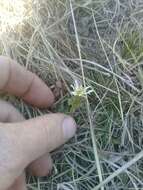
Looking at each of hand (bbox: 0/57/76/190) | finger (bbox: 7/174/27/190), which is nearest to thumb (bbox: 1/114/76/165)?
hand (bbox: 0/57/76/190)

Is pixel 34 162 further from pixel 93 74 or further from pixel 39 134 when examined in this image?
pixel 93 74

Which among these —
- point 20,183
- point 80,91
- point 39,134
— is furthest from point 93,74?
point 20,183

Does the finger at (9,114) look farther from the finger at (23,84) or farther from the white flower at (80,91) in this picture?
the white flower at (80,91)

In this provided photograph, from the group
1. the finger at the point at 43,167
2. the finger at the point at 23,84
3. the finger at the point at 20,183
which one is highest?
the finger at the point at 23,84

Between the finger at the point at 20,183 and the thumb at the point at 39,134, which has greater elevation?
the thumb at the point at 39,134

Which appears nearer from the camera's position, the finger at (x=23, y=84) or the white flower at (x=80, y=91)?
the white flower at (x=80, y=91)

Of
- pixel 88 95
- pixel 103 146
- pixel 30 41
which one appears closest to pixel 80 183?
pixel 103 146

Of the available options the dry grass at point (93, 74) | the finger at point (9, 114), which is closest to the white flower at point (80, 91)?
the dry grass at point (93, 74)

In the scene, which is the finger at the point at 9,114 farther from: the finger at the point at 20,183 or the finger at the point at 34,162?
the finger at the point at 20,183
